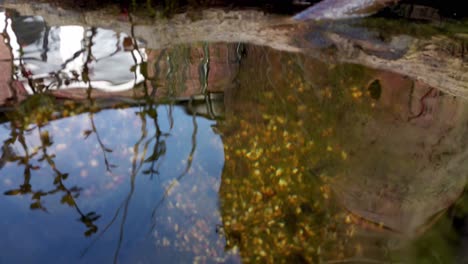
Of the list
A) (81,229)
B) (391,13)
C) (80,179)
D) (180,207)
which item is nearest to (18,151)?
(80,179)

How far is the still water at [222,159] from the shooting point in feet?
6.42

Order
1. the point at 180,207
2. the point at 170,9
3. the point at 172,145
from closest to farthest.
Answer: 1. the point at 180,207
2. the point at 172,145
3. the point at 170,9

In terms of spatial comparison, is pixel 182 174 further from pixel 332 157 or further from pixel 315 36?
pixel 315 36

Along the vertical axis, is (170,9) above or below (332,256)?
above

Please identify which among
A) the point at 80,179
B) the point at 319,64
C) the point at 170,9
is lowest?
the point at 80,179

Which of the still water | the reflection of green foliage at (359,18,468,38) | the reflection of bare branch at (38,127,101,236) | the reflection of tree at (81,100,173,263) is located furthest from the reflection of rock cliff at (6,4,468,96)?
the reflection of bare branch at (38,127,101,236)

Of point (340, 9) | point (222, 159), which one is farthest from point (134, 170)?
point (340, 9)

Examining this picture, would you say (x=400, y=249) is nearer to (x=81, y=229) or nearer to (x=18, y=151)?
(x=81, y=229)

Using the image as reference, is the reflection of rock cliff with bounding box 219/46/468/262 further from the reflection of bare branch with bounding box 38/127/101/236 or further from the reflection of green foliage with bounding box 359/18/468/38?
the reflection of green foliage with bounding box 359/18/468/38

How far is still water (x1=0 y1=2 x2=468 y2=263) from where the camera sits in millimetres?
1958

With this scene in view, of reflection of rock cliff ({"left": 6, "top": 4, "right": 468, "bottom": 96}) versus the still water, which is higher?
reflection of rock cliff ({"left": 6, "top": 4, "right": 468, "bottom": 96})

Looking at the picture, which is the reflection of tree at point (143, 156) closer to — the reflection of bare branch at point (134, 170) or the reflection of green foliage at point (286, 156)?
the reflection of bare branch at point (134, 170)

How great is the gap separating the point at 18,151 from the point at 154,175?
2.51ft

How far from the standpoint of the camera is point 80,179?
2.21m
